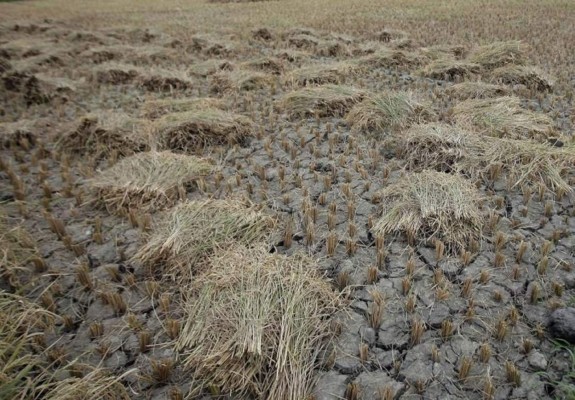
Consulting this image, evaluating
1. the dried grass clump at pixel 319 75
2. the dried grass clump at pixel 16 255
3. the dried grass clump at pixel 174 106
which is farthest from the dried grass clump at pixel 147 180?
the dried grass clump at pixel 319 75

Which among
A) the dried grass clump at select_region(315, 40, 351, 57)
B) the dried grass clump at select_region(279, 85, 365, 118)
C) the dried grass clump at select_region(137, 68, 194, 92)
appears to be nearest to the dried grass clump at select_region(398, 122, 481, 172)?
the dried grass clump at select_region(279, 85, 365, 118)

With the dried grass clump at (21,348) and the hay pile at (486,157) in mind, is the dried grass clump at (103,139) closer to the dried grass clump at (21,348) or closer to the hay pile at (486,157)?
the dried grass clump at (21,348)

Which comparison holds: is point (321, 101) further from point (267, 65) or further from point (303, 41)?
point (303, 41)

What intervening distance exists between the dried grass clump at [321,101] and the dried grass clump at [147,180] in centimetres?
169

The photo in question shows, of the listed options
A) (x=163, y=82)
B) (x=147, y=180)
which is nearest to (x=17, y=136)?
(x=147, y=180)

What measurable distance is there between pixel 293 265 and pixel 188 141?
92.3 inches

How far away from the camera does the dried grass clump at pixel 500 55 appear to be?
6656 mm

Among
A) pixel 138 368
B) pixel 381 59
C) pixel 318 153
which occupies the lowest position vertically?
pixel 138 368

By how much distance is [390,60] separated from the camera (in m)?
7.12

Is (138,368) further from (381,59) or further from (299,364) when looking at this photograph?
(381,59)

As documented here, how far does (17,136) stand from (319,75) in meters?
4.01

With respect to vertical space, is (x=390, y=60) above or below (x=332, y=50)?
below

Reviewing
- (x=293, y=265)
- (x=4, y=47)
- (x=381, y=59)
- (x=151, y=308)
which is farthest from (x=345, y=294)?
(x=4, y=47)

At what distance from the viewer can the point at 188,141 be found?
4.43m
